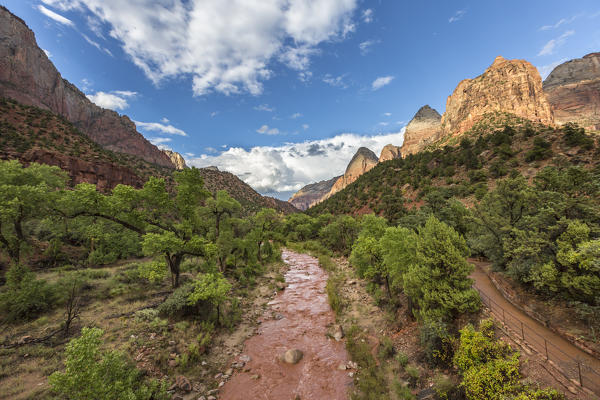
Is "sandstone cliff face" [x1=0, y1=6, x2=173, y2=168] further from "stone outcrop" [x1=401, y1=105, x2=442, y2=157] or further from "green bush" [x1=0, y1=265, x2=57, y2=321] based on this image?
"stone outcrop" [x1=401, y1=105, x2=442, y2=157]

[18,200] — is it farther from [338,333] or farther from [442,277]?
[442,277]

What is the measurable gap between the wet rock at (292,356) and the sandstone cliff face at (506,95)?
93.5 m

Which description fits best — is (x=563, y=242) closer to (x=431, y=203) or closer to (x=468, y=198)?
(x=431, y=203)

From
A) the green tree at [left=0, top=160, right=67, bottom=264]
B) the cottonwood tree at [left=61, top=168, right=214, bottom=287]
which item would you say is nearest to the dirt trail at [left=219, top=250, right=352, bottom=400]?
the cottonwood tree at [left=61, top=168, right=214, bottom=287]

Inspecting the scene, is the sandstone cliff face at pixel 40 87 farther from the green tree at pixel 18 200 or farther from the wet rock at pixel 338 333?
the wet rock at pixel 338 333

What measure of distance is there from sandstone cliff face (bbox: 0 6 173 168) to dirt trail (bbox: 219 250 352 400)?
102659 millimetres

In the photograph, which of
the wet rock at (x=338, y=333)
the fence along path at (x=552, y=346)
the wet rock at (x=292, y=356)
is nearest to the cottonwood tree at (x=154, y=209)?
the wet rock at (x=292, y=356)

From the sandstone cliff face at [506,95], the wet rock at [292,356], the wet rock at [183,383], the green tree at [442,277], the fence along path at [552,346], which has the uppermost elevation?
the sandstone cliff face at [506,95]

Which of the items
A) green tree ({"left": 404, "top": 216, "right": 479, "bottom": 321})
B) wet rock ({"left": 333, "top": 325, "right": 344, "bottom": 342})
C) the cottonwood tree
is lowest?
wet rock ({"left": 333, "top": 325, "right": 344, "bottom": 342})

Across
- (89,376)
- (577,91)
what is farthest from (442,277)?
(577,91)

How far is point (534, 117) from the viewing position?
236 ft

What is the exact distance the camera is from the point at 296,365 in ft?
39.8

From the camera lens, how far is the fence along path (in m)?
7.39

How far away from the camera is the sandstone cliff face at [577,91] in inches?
3891
